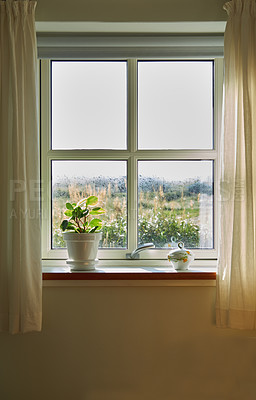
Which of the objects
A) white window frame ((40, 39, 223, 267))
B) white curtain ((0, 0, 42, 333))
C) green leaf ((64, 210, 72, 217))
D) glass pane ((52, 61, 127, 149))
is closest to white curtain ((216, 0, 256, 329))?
white window frame ((40, 39, 223, 267))

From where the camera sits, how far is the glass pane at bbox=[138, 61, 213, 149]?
270cm

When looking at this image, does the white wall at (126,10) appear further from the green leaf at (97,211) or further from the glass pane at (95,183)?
the green leaf at (97,211)

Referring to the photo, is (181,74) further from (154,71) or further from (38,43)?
(38,43)

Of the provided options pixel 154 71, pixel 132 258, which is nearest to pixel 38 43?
pixel 154 71

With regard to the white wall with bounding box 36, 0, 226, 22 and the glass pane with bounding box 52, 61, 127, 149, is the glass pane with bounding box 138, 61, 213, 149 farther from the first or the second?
the white wall with bounding box 36, 0, 226, 22

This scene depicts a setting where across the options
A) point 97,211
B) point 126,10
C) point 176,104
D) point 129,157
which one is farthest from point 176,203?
point 126,10

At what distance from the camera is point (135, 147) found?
8.75 feet

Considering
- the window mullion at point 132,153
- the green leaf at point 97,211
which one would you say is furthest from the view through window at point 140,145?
the green leaf at point 97,211

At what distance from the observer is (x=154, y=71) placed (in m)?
2.70

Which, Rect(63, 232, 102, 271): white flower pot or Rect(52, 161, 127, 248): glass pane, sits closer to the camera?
Rect(63, 232, 102, 271): white flower pot

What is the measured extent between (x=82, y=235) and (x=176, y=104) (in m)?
1.01

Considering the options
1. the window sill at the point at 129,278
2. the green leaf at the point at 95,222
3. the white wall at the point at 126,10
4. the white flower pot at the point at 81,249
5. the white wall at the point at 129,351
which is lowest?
the white wall at the point at 129,351

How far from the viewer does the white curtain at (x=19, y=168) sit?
2221 millimetres

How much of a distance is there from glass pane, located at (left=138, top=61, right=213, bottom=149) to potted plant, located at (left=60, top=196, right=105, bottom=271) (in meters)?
0.58
